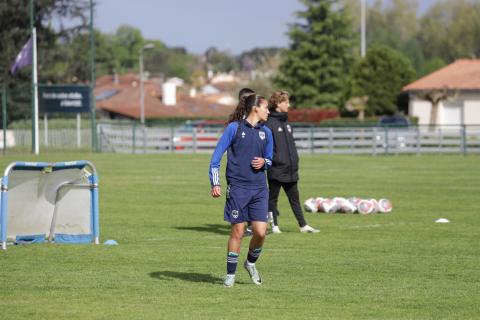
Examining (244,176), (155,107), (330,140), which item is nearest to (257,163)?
(244,176)

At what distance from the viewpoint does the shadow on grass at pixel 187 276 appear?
36.8 ft

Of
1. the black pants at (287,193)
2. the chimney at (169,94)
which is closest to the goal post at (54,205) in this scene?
the black pants at (287,193)

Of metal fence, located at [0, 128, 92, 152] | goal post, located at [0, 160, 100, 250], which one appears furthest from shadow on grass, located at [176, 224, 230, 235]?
metal fence, located at [0, 128, 92, 152]

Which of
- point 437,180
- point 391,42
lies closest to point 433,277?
point 437,180

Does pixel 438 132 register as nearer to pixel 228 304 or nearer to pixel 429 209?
pixel 429 209

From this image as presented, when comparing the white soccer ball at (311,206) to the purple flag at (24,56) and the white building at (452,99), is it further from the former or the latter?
the white building at (452,99)

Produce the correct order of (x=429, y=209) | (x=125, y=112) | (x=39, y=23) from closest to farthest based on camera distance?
(x=429, y=209) → (x=39, y=23) → (x=125, y=112)

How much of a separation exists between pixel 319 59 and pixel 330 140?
40066 millimetres

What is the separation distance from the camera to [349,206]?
2016cm

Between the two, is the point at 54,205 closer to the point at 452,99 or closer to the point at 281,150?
the point at 281,150

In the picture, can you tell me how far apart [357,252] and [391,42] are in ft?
332

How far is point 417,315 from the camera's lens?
30.0 ft

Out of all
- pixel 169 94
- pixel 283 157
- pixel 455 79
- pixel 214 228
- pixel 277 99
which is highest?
pixel 455 79

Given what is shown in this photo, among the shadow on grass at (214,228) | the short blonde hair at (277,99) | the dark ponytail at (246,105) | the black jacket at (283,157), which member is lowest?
the shadow on grass at (214,228)
